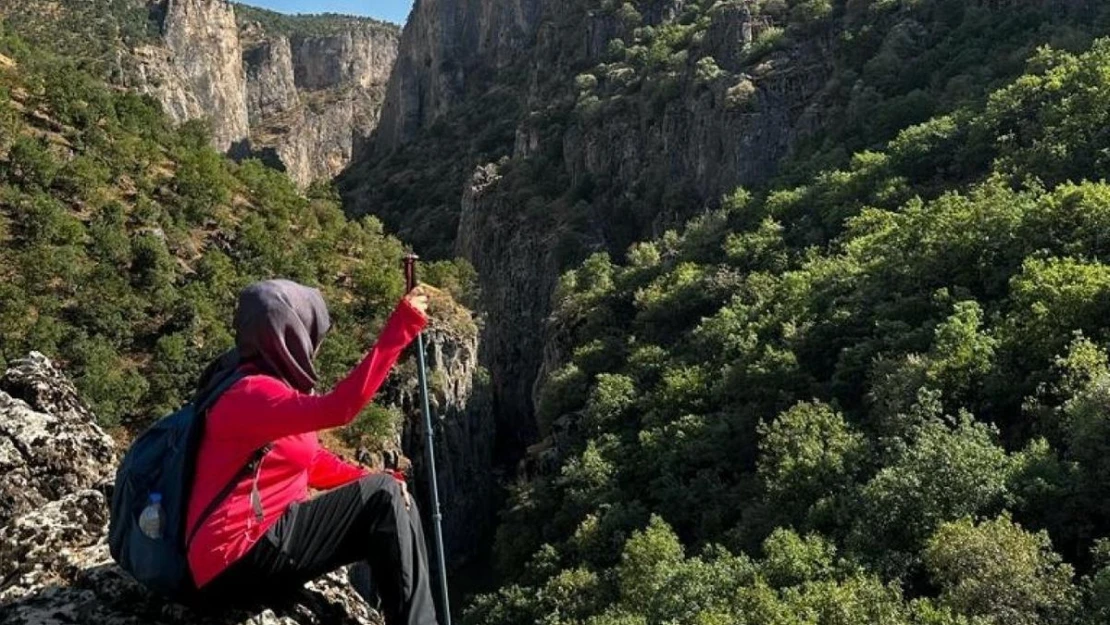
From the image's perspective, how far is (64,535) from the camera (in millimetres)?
4746

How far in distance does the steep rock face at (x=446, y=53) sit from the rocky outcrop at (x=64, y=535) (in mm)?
100705

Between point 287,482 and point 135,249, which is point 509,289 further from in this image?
point 287,482

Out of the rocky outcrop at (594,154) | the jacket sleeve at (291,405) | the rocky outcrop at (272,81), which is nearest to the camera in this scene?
the jacket sleeve at (291,405)

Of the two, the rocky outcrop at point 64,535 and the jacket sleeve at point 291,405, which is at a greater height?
the jacket sleeve at point 291,405

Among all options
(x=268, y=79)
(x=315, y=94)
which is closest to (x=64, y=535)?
(x=268, y=79)

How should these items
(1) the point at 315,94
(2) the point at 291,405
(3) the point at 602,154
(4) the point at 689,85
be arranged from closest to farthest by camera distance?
1. (2) the point at 291,405
2. (4) the point at 689,85
3. (3) the point at 602,154
4. (1) the point at 315,94

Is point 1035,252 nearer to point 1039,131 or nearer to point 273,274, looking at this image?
point 1039,131

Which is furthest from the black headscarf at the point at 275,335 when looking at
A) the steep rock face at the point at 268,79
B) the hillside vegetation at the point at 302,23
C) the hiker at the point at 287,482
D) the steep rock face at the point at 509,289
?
the hillside vegetation at the point at 302,23

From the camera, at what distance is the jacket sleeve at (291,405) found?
3.24 m

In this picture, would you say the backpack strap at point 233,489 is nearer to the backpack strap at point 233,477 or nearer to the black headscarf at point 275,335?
the backpack strap at point 233,477

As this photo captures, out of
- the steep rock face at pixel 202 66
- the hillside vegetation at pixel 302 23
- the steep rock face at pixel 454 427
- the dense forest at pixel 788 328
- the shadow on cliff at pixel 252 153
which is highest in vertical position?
the hillside vegetation at pixel 302 23

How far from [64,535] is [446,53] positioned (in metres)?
110

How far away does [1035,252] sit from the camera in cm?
2444

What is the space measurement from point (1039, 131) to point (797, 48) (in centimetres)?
2699
